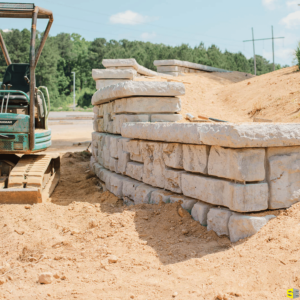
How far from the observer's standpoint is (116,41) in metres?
60.9

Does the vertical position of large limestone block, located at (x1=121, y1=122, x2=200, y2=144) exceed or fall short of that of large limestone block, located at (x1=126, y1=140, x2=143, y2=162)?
it exceeds it

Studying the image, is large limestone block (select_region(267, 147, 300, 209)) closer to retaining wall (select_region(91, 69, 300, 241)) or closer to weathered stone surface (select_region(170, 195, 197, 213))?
retaining wall (select_region(91, 69, 300, 241))

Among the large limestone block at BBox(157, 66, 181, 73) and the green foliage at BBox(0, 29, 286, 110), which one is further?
the green foliage at BBox(0, 29, 286, 110)

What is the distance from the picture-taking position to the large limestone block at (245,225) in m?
3.35

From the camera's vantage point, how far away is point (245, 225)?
132 inches

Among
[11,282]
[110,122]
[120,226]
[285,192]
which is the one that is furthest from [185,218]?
[110,122]

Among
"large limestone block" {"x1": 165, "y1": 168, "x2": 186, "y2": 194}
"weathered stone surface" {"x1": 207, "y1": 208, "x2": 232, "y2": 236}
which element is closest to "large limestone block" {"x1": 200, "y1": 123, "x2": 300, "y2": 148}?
"weathered stone surface" {"x1": 207, "y1": 208, "x2": 232, "y2": 236}

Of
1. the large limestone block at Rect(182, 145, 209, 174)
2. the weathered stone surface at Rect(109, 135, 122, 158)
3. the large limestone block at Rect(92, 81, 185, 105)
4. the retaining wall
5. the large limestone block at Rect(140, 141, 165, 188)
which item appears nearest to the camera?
the retaining wall

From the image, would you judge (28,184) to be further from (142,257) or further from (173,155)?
(142,257)

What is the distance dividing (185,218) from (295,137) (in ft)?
4.98

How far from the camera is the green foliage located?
38.8m

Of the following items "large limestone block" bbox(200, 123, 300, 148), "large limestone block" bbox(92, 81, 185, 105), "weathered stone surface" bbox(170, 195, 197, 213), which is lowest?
"weathered stone surface" bbox(170, 195, 197, 213)

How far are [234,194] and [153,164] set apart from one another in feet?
5.06

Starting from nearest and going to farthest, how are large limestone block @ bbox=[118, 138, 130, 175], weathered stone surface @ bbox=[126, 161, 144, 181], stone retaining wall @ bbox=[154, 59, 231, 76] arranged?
weathered stone surface @ bbox=[126, 161, 144, 181] < large limestone block @ bbox=[118, 138, 130, 175] < stone retaining wall @ bbox=[154, 59, 231, 76]
